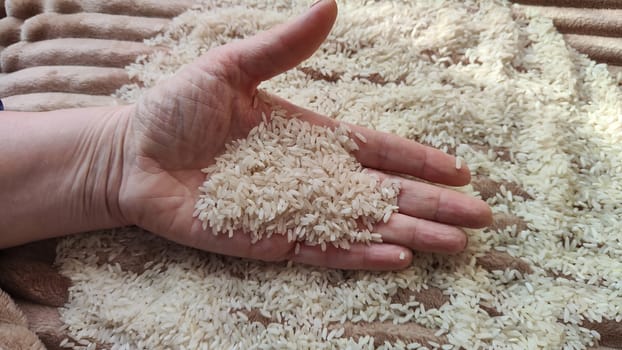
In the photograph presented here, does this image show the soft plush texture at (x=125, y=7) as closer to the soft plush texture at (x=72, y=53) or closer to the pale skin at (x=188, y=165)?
the soft plush texture at (x=72, y=53)

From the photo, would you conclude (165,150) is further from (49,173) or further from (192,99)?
(49,173)

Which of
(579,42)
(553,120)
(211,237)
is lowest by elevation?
(211,237)

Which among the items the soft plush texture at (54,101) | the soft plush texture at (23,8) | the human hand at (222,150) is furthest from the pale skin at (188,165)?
the soft plush texture at (23,8)

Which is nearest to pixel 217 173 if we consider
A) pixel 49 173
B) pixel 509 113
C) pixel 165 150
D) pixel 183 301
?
pixel 165 150

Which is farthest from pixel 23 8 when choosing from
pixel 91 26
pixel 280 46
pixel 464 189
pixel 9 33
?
pixel 464 189

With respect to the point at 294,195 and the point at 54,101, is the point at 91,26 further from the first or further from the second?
the point at 294,195

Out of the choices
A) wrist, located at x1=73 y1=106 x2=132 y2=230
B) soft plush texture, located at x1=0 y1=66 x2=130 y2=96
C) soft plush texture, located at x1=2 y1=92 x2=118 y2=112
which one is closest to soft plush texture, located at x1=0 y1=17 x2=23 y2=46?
soft plush texture, located at x1=0 y1=66 x2=130 y2=96
